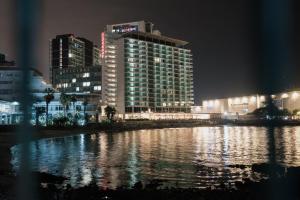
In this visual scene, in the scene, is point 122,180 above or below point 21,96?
below

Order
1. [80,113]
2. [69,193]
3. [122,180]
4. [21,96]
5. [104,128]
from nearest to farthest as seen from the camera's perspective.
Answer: [21,96] → [69,193] → [122,180] → [104,128] → [80,113]

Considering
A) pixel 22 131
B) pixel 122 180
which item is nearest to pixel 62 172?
pixel 122 180

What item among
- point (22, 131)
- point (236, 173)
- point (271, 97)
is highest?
point (271, 97)

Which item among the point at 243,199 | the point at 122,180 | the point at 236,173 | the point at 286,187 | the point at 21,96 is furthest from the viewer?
the point at 236,173

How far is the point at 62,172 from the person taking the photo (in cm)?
3678

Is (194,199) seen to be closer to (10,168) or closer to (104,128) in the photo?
(10,168)

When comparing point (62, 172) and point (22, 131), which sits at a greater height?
point (22, 131)

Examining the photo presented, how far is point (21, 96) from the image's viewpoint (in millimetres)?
7664

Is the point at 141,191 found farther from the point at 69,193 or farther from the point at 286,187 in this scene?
the point at 286,187

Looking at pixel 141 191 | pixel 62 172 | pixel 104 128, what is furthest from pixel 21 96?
pixel 104 128

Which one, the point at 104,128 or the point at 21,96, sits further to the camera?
the point at 104,128

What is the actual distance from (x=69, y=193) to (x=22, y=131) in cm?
1376

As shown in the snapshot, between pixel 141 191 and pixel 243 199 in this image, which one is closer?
pixel 243 199

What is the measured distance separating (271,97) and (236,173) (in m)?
29.5
